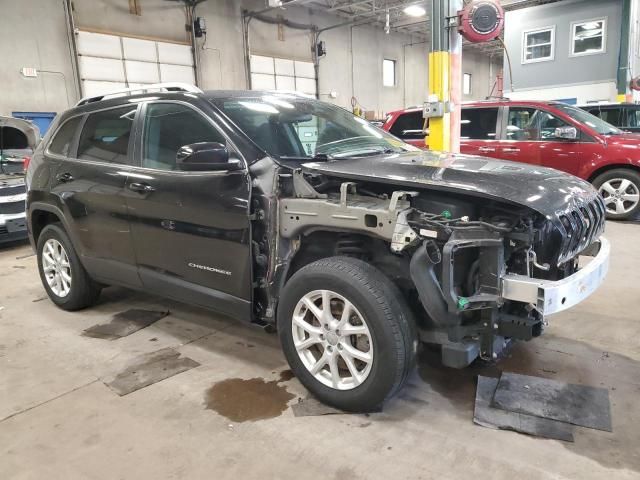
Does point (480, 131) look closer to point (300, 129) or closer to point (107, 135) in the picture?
point (300, 129)

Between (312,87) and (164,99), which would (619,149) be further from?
(312,87)

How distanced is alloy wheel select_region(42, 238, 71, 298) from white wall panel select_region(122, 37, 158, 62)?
10.2 metres

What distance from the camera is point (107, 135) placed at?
356 cm

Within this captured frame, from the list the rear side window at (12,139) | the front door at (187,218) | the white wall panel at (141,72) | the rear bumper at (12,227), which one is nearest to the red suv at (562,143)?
the front door at (187,218)

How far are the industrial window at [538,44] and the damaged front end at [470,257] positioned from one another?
15548mm

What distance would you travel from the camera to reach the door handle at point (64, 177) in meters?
3.74

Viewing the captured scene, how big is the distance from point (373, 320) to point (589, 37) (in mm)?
16385

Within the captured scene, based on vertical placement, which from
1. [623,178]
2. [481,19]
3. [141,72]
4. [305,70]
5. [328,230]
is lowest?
[623,178]

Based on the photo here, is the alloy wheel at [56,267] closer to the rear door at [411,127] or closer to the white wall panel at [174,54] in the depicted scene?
the rear door at [411,127]

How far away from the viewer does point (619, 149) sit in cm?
696

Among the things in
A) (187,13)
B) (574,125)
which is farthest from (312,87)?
(574,125)

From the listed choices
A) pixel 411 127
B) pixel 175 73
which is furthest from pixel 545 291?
pixel 175 73

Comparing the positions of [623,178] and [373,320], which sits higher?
[623,178]

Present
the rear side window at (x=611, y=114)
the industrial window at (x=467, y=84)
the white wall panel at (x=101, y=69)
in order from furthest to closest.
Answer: the industrial window at (x=467, y=84) < the white wall panel at (x=101, y=69) < the rear side window at (x=611, y=114)
